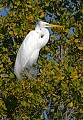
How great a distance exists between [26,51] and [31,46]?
11cm

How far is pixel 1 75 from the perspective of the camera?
21.9 ft

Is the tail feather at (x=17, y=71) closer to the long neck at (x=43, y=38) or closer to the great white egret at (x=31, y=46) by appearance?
the great white egret at (x=31, y=46)

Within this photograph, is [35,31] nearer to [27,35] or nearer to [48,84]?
[27,35]

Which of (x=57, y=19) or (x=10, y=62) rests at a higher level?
(x=57, y=19)

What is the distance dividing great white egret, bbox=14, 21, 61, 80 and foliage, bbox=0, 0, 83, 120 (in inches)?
3.8

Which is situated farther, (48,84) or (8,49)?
(8,49)

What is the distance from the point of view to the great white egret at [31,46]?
23.1ft

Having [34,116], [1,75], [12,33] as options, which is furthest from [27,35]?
[34,116]

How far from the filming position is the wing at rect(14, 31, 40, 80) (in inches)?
275

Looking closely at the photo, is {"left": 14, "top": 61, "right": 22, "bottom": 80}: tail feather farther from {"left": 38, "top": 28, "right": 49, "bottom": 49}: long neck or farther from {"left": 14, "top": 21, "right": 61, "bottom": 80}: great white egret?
{"left": 38, "top": 28, "right": 49, "bottom": 49}: long neck

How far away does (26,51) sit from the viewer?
7.40 m

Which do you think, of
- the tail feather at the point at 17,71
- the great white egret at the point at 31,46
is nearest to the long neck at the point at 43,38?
the great white egret at the point at 31,46

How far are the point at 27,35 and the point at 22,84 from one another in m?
1.00

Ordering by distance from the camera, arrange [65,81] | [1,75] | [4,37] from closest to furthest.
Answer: [65,81] → [1,75] → [4,37]
